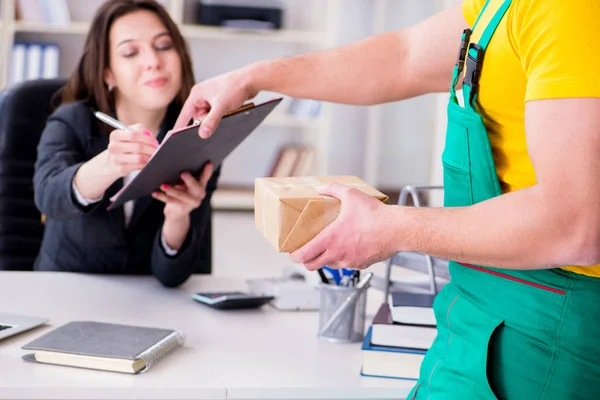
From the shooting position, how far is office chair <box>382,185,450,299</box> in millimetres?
1604

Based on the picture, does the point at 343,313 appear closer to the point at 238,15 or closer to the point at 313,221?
the point at 313,221

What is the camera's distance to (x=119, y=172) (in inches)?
69.1

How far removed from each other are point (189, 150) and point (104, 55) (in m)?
0.78

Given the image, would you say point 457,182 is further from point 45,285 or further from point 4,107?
point 4,107

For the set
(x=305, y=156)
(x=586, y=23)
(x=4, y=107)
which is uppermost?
(x=586, y=23)

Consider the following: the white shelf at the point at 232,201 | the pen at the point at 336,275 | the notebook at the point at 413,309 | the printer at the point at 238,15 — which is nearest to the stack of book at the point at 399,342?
the notebook at the point at 413,309

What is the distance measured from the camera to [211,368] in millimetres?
1327

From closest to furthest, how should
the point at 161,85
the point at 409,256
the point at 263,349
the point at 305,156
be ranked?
the point at 263,349
the point at 409,256
the point at 161,85
the point at 305,156

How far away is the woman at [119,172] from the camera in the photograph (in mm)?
1877

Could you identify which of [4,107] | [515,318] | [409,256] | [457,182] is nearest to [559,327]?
[515,318]

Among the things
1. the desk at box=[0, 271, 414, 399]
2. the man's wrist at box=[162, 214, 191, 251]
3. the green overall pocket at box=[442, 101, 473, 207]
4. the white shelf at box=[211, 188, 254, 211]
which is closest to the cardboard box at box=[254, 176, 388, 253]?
the green overall pocket at box=[442, 101, 473, 207]

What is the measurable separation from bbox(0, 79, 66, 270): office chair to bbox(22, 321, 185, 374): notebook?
1.00 m

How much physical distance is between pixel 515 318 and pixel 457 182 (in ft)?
0.67

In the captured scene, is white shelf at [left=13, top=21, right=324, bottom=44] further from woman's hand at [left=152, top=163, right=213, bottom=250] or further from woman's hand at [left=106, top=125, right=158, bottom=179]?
woman's hand at [left=106, top=125, right=158, bottom=179]
